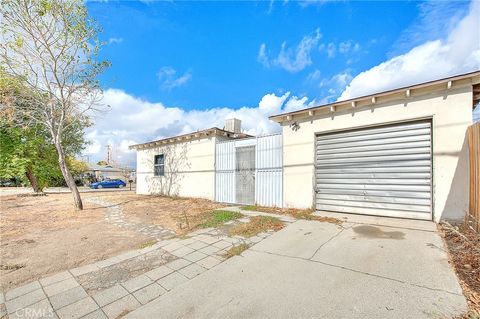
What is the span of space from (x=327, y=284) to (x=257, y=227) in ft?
8.65

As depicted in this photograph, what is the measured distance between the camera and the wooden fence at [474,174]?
414 cm

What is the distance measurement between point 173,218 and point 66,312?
4543 millimetres

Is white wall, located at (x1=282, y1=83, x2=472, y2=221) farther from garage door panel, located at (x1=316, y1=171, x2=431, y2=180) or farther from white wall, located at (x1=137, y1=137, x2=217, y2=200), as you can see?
white wall, located at (x1=137, y1=137, x2=217, y2=200)

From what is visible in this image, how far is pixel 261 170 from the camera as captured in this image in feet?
27.9

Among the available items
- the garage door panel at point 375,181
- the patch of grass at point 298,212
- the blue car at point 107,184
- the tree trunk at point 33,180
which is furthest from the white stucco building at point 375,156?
the blue car at point 107,184

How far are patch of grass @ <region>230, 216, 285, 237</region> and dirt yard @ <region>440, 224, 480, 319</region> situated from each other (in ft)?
9.99

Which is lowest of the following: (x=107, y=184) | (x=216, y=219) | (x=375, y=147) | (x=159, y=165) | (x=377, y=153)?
(x=107, y=184)

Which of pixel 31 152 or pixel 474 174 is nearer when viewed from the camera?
pixel 474 174

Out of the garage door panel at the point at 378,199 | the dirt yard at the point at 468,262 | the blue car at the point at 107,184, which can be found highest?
the garage door panel at the point at 378,199

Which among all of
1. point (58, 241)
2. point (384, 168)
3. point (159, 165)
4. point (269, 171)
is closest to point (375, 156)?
point (384, 168)

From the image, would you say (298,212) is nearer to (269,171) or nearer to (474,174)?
(269,171)

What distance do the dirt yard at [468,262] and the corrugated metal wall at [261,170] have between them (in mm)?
4598

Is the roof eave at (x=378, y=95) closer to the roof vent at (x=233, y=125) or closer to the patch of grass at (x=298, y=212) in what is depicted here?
the patch of grass at (x=298, y=212)

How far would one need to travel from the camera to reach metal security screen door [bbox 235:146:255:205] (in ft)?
29.1
